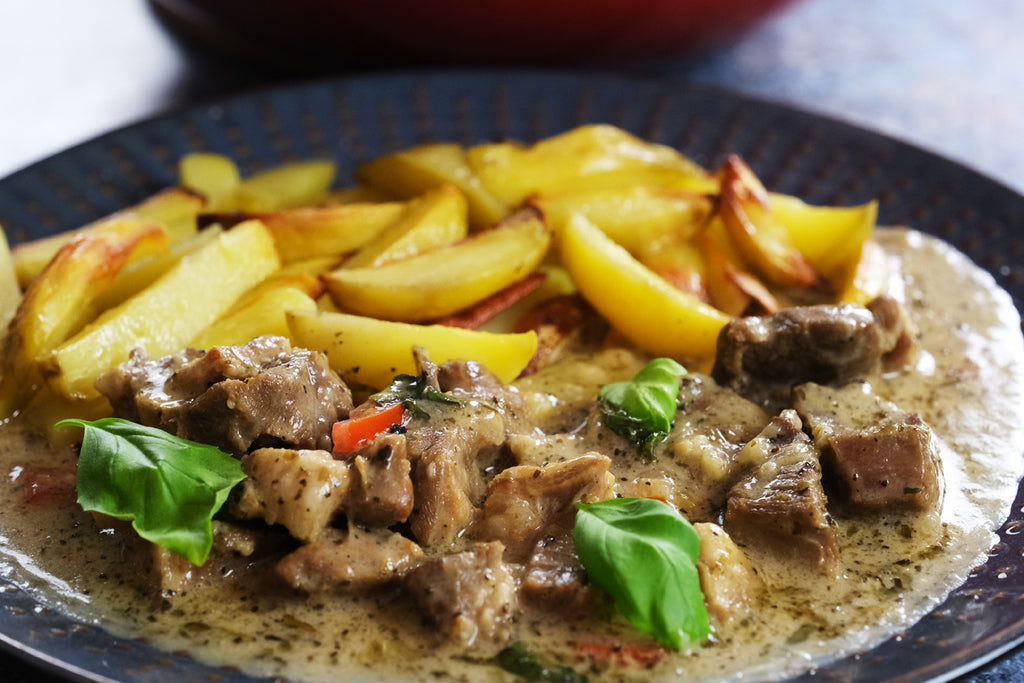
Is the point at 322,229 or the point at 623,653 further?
the point at 322,229

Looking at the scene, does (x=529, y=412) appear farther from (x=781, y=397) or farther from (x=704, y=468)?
(x=781, y=397)

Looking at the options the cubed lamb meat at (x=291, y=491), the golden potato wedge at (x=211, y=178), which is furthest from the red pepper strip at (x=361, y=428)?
the golden potato wedge at (x=211, y=178)

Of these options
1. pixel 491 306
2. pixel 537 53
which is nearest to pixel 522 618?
pixel 491 306

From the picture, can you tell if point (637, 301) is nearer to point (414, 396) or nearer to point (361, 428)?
point (414, 396)

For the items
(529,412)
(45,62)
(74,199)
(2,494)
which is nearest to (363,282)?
(529,412)

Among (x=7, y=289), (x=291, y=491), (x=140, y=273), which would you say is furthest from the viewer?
(x=140, y=273)

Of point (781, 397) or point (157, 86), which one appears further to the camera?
point (157, 86)

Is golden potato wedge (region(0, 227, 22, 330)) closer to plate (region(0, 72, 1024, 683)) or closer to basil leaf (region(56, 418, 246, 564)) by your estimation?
plate (region(0, 72, 1024, 683))
